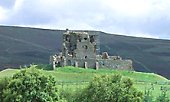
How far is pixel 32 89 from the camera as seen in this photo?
3743 inches

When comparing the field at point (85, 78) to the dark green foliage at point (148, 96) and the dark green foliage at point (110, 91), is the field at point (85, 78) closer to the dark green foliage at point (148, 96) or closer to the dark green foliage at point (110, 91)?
the dark green foliage at point (148, 96)

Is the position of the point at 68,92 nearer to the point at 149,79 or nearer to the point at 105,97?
the point at 105,97

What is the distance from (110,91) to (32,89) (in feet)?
42.5

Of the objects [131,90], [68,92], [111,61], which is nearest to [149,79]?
[111,61]

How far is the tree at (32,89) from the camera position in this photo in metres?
94.6

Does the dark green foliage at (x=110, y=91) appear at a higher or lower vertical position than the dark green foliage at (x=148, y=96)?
higher

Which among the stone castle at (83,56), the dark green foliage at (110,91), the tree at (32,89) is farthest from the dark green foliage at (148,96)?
the stone castle at (83,56)

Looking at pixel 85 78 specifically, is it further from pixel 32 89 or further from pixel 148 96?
pixel 32 89

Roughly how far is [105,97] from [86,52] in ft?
195

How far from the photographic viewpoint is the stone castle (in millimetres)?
158625

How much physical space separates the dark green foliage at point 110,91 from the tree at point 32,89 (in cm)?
886

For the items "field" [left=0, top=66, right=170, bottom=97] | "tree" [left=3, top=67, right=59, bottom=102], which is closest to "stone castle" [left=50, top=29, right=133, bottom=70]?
"field" [left=0, top=66, right=170, bottom=97]

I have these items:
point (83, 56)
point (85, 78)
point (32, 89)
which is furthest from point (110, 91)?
point (83, 56)

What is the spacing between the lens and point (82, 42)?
6422 inches
